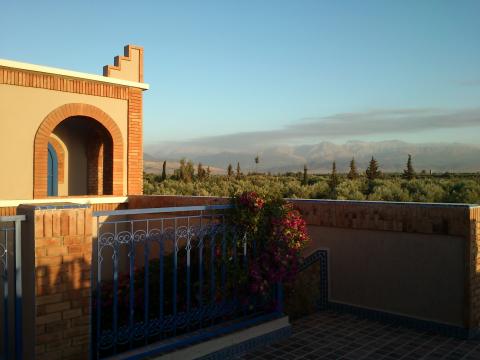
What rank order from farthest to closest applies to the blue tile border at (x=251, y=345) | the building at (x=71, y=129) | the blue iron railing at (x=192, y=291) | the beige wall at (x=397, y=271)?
the building at (x=71, y=129)
the beige wall at (x=397, y=271)
the blue tile border at (x=251, y=345)
the blue iron railing at (x=192, y=291)

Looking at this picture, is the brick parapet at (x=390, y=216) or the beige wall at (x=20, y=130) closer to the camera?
the brick parapet at (x=390, y=216)

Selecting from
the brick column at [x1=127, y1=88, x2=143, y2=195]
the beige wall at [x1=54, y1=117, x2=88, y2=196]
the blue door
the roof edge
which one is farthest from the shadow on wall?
the beige wall at [x1=54, y1=117, x2=88, y2=196]

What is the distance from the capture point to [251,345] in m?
5.22

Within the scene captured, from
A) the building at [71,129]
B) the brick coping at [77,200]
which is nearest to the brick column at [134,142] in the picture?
the building at [71,129]

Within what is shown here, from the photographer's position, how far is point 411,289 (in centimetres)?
592

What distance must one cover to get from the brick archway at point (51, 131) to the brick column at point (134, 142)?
11.0 inches

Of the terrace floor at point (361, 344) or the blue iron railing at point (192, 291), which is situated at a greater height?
the blue iron railing at point (192, 291)

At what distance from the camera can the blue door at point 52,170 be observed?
1312 cm

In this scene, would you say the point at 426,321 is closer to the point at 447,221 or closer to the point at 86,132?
the point at 447,221

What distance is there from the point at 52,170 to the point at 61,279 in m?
10.6

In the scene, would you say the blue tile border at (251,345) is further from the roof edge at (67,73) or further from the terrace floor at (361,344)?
the roof edge at (67,73)

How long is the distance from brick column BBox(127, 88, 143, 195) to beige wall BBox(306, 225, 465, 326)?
6302 millimetres

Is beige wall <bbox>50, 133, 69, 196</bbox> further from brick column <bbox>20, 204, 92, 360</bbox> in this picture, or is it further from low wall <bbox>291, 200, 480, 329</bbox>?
brick column <bbox>20, 204, 92, 360</bbox>

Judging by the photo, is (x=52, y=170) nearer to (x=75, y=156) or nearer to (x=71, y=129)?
(x=75, y=156)
